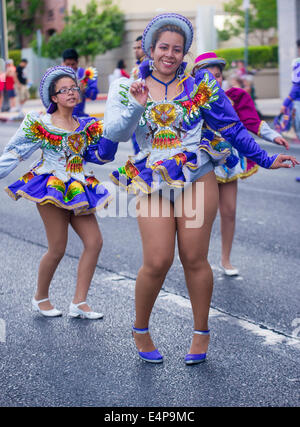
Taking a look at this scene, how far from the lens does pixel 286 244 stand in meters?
7.43

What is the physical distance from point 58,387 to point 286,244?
4.02 metres

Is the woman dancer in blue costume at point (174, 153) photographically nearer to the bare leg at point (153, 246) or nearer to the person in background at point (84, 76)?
the bare leg at point (153, 246)

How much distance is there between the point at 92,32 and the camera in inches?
1698

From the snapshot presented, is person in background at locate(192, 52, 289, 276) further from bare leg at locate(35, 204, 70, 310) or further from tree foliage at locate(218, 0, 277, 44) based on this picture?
tree foliage at locate(218, 0, 277, 44)

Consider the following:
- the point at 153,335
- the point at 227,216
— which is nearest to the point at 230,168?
the point at 227,216

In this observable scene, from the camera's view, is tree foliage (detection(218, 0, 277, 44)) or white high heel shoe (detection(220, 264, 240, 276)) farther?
tree foliage (detection(218, 0, 277, 44))

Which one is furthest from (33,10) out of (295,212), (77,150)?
(77,150)

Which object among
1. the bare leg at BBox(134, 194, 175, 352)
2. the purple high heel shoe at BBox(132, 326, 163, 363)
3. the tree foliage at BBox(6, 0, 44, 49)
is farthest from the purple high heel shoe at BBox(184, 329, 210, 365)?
the tree foliage at BBox(6, 0, 44, 49)

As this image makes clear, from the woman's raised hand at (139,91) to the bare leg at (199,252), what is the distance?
632mm

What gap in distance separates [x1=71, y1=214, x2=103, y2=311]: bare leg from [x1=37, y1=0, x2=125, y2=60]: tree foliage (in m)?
38.3

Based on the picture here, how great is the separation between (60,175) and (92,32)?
130 feet

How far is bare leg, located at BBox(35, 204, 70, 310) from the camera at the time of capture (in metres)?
5.14

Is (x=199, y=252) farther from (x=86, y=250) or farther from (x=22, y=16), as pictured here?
(x=22, y=16)

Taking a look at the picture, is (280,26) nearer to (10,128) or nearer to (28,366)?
(10,128)
